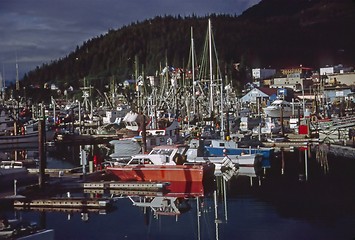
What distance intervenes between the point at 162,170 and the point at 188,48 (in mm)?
120916

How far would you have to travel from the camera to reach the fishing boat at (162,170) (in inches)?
1013

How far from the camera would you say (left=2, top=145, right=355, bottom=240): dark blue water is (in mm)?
17766

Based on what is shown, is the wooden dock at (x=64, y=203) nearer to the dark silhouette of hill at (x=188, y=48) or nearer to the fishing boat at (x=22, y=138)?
the fishing boat at (x=22, y=138)

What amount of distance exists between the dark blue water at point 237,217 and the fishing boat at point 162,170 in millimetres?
1218

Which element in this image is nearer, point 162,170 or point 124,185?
point 124,185

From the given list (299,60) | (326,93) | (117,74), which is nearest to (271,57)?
(299,60)

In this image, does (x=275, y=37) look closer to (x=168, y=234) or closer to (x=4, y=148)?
(x=4, y=148)

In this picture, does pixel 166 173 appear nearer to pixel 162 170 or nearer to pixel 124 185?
pixel 162 170

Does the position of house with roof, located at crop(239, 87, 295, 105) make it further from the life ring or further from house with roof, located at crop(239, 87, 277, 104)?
the life ring

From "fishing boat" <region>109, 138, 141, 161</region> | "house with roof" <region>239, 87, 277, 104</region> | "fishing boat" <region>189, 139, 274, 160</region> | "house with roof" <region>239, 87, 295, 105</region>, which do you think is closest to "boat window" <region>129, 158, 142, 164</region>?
"fishing boat" <region>189, 139, 274, 160</region>

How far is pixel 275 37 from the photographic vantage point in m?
187

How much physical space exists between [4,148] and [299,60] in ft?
454

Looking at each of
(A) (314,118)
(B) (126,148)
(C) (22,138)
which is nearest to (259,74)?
(A) (314,118)

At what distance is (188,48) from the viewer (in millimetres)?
144875
